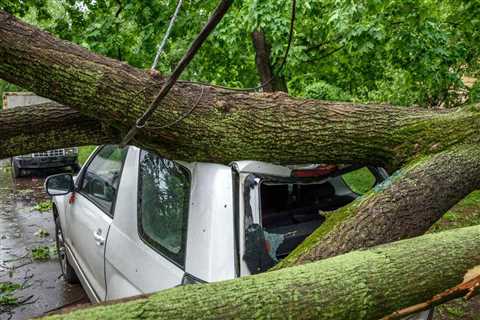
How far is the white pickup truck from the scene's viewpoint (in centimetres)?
225

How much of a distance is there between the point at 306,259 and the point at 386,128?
1344 mm

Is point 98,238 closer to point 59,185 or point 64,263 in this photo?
point 59,185

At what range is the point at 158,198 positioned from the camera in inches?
109

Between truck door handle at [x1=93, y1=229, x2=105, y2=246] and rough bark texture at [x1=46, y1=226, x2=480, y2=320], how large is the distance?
1.89m

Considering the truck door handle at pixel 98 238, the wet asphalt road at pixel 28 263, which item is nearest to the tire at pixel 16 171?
the wet asphalt road at pixel 28 263

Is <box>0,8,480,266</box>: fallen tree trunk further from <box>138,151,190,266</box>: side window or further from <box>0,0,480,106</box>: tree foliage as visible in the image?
<box>0,0,480,106</box>: tree foliage

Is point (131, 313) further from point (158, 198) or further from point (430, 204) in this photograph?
point (430, 204)

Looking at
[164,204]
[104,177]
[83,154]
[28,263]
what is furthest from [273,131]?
[83,154]

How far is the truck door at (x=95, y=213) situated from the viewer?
3359mm

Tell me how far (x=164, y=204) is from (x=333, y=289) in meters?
1.35

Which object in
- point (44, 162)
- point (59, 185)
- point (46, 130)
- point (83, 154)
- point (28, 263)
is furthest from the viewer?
point (83, 154)

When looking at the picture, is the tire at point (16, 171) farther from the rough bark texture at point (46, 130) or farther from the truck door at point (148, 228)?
the truck door at point (148, 228)

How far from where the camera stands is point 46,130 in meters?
3.28

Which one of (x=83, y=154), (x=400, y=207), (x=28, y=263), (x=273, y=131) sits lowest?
(x=28, y=263)
